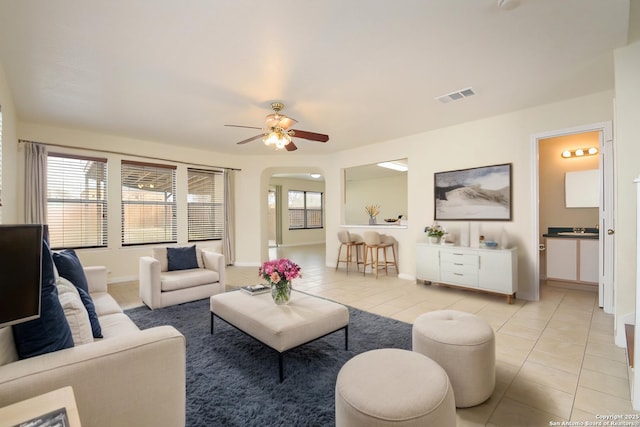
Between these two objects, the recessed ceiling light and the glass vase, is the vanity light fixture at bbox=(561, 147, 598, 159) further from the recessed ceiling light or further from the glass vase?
the glass vase

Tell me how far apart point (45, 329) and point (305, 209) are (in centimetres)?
1025

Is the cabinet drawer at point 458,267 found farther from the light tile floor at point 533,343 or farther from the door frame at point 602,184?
the door frame at point 602,184

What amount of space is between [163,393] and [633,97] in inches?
160

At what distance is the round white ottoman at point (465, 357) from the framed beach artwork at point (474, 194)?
293cm

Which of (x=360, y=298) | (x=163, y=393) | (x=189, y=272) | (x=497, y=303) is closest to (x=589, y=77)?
(x=497, y=303)

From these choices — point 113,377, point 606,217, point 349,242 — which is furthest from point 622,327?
point 349,242

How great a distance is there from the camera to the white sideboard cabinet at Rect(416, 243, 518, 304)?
12.5 ft

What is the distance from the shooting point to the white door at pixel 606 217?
3.42 m

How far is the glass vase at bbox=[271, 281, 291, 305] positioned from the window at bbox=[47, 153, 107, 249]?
4312 millimetres

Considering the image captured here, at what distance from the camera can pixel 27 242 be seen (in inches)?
40.5

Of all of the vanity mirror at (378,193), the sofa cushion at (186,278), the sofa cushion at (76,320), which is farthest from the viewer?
the vanity mirror at (378,193)

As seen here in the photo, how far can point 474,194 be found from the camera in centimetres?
448

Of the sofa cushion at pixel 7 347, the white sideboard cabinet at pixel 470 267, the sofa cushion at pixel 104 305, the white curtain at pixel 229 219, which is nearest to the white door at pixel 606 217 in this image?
the white sideboard cabinet at pixel 470 267

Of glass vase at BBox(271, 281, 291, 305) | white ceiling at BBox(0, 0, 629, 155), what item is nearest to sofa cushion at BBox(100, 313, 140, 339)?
glass vase at BBox(271, 281, 291, 305)
